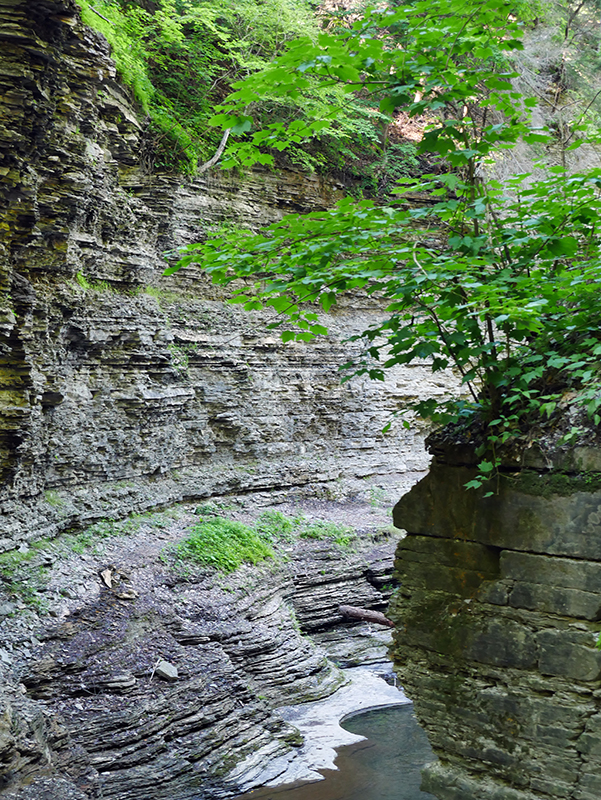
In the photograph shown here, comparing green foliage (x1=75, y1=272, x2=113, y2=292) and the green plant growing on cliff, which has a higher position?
green foliage (x1=75, y1=272, x2=113, y2=292)

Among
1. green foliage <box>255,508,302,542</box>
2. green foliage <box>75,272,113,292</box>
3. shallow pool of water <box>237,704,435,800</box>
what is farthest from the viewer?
green foliage <box>255,508,302,542</box>

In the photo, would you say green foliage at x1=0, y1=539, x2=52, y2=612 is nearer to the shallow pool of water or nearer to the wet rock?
the wet rock

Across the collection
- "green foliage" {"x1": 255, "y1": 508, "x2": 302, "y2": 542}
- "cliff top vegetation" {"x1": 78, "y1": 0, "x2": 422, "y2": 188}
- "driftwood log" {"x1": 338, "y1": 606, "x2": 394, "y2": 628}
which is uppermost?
"cliff top vegetation" {"x1": 78, "y1": 0, "x2": 422, "y2": 188}

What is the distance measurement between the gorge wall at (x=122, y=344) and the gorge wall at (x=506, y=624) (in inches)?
107

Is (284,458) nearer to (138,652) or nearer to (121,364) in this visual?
(121,364)

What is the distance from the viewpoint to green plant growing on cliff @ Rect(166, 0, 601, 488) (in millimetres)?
3539

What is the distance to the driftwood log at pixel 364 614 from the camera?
43.6 ft

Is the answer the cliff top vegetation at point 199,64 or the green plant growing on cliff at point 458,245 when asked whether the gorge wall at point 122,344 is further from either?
the green plant growing on cliff at point 458,245

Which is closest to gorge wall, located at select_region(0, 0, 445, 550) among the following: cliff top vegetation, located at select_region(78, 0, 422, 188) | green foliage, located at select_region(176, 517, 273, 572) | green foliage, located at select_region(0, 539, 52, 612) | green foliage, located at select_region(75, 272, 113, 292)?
green foliage, located at select_region(75, 272, 113, 292)

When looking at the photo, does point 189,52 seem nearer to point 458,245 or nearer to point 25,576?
point 25,576

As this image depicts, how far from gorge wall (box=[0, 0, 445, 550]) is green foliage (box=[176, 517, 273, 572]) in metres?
1.71

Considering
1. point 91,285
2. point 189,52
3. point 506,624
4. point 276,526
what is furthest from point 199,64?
point 506,624

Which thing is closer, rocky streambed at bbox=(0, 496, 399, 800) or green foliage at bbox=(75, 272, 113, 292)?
rocky streambed at bbox=(0, 496, 399, 800)

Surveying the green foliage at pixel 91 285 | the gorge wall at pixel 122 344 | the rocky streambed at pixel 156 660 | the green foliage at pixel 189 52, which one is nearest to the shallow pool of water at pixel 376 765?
the rocky streambed at pixel 156 660
